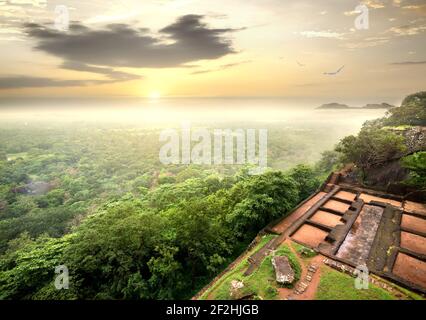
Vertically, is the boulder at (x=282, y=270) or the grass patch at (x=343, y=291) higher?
the boulder at (x=282, y=270)

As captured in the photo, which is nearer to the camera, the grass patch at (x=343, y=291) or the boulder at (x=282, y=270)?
the grass patch at (x=343, y=291)

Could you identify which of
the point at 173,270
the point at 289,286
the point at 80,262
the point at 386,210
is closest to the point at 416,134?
the point at 386,210

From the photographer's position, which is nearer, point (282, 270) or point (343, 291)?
point (343, 291)

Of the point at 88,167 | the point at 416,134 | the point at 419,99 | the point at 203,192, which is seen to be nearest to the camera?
the point at 416,134

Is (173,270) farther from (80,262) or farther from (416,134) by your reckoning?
(416,134)
